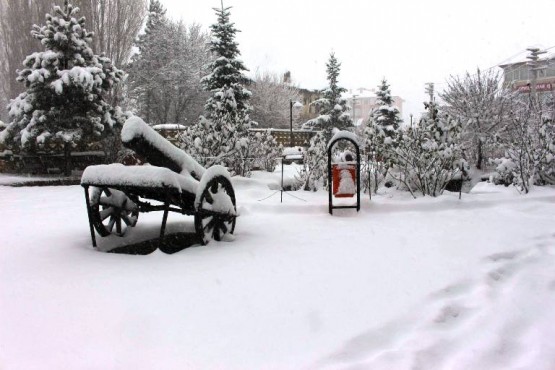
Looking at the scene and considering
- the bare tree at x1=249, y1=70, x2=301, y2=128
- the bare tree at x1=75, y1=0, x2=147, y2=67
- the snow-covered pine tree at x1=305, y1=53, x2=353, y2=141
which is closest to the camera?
the bare tree at x1=75, y1=0, x2=147, y2=67

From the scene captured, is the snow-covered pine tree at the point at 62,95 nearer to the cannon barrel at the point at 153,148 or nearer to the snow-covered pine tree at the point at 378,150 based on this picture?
the snow-covered pine tree at the point at 378,150

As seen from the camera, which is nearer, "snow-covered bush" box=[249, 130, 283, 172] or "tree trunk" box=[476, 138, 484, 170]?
"snow-covered bush" box=[249, 130, 283, 172]


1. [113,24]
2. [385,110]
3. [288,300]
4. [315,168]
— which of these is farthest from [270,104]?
[288,300]

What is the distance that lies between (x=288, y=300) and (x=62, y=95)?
1231 centimetres

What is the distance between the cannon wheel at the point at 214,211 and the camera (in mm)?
4414

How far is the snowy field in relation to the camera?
2.40 metres

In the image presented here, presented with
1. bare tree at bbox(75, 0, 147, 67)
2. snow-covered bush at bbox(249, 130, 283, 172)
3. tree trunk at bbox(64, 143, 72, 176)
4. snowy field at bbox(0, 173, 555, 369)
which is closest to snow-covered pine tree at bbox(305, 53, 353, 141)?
bare tree at bbox(75, 0, 147, 67)

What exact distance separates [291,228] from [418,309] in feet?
8.95

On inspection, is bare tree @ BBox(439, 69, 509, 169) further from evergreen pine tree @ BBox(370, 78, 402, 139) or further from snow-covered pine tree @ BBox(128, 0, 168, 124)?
snow-covered pine tree @ BBox(128, 0, 168, 124)

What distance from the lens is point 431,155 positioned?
762 centimetres

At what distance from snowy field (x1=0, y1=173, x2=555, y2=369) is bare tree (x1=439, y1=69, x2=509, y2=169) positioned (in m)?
10.0

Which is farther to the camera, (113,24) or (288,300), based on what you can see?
(113,24)

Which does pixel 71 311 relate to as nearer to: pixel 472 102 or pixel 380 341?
pixel 380 341

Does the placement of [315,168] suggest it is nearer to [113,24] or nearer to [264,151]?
[264,151]
